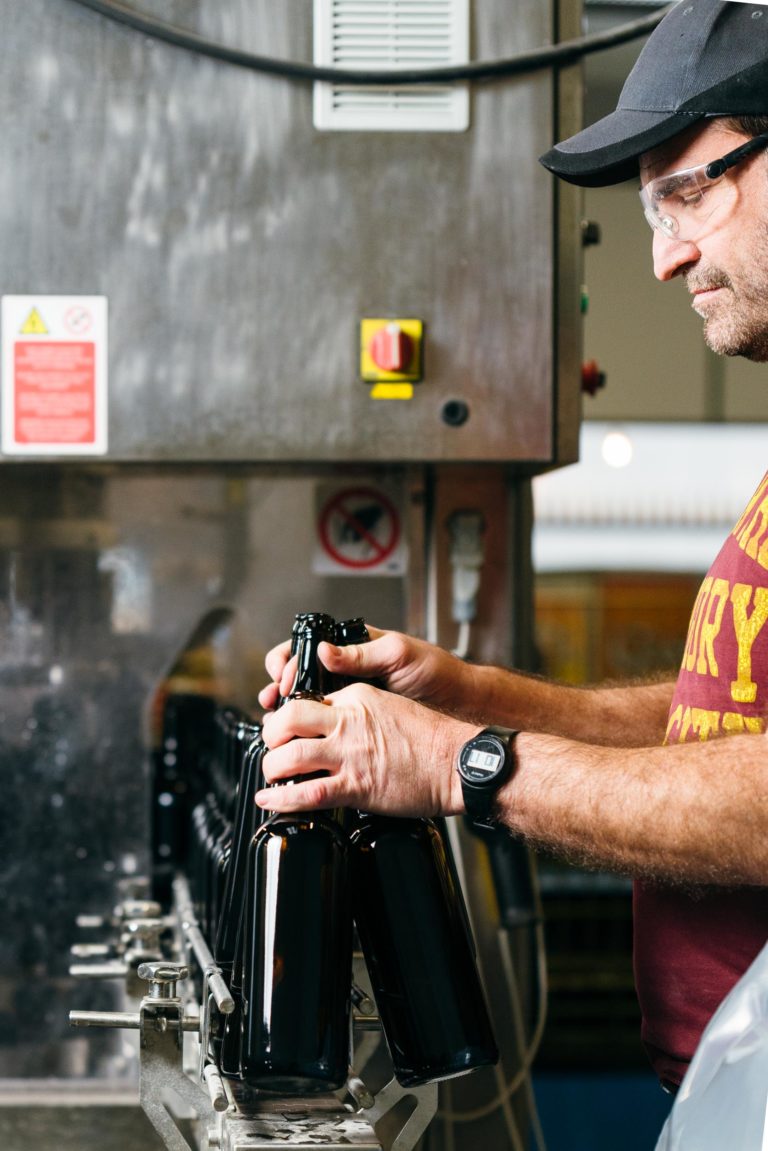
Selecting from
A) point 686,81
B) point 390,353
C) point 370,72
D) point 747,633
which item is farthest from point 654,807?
point 370,72

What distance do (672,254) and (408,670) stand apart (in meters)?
0.49

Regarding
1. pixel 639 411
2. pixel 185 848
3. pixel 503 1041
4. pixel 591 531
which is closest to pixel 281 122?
pixel 185 848

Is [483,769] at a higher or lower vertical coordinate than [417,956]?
higher

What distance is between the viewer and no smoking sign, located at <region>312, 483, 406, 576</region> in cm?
188

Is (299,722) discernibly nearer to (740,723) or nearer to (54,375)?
(740,723)

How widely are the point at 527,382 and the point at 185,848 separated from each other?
832 mm

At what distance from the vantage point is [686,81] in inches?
43.3

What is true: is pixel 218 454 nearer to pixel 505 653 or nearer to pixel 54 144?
pixel 54 144

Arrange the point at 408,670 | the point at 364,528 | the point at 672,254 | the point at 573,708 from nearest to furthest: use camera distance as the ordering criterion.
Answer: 1. the point at 672,254
2. the point at 408,670
3. the point at 573,708
4. the point at 364,528

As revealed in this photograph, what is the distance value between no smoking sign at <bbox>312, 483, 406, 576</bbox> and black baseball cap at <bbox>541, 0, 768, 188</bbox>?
0.76 meters

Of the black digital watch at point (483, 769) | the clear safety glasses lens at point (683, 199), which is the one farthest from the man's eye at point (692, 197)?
the black digital watch at point (483, 769)

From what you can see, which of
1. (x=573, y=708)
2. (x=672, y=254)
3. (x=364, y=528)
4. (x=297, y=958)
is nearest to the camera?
(x=297, y=958)

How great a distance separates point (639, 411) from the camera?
469 cm

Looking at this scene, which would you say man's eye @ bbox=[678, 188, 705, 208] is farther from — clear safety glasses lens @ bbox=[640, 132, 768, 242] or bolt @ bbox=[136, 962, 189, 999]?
bolt @ bbox=[136, 962, 189, 999]
